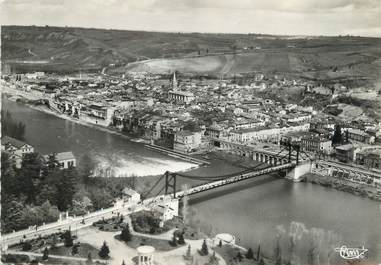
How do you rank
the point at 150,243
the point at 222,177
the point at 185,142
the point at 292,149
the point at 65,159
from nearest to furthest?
the point at 150,243
the point at 65,159
the point at 222,177
the point at 185,142
the point at 292,149

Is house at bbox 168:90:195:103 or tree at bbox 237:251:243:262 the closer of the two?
tree at bbox 237:251:243:262

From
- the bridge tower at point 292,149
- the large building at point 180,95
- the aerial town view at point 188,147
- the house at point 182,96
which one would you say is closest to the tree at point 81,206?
the aerial town view at point 188,147

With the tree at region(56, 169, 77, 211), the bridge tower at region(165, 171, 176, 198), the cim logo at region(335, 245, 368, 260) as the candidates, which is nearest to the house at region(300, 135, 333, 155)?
the bridge tower at region(165, 171, 176, 198)

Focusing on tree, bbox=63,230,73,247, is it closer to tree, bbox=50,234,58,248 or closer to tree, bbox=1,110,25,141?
tree, bbox=50,234,58,248

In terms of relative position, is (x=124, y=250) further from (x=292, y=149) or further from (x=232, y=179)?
(x=292, y=149)

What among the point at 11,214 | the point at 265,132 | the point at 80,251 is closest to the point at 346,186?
the point at 265,132

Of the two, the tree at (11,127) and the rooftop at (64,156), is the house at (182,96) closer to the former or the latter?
the rooftop at (64,156)
